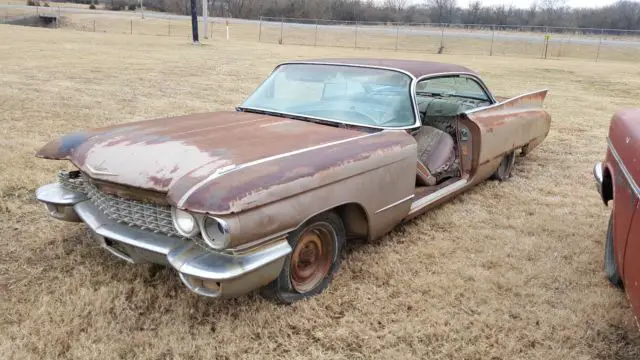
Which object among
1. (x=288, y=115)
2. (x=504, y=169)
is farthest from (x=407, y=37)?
(x=288, y=115)

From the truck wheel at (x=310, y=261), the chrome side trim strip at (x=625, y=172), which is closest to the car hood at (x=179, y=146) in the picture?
the truck wheel at (x=310, y=261)

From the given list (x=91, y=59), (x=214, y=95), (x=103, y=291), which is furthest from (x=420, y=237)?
(x=91, y=59)

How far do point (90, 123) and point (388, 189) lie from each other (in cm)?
544

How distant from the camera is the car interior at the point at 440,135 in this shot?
443 cm

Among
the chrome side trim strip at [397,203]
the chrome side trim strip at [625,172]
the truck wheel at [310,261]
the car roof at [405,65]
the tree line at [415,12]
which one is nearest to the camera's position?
the chrome side trim strip at [625,172]

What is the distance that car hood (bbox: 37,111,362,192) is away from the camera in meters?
2.63

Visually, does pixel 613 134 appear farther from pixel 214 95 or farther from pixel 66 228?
pixel 214 95

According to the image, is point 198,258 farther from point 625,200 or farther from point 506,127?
point 506,127

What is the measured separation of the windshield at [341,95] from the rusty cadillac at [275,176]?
0.01m

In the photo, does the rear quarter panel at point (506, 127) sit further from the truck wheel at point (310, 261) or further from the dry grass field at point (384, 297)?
the truck wheel at point (310, 261)

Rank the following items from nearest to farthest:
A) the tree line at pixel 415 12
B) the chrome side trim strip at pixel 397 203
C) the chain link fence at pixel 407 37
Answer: the chrome side trim strip at pixel 397 203
the chain link fence at pixel 407 37
the tree line at pixel 415 12

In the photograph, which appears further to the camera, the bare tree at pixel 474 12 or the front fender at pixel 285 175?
the bare tree at pixel 474 12

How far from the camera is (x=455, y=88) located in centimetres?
541

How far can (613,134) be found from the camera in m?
3.31
